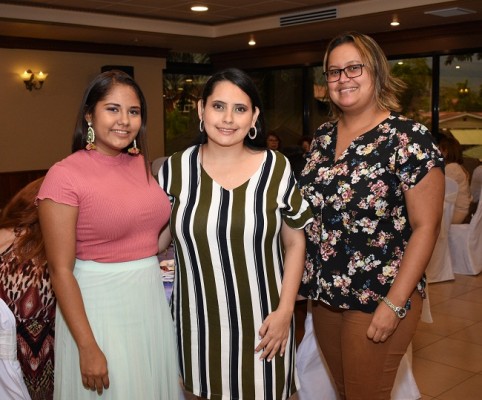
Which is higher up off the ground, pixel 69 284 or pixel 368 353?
pixel 69 284

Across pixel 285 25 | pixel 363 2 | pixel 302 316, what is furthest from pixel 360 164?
pixel 285 25

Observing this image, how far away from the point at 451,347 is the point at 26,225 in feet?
10.7

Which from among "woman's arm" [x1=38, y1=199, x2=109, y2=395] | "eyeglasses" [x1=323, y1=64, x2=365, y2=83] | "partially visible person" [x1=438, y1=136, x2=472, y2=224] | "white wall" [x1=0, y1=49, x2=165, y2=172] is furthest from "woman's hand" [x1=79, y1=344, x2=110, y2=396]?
"white wall" [x1=0, y1=49, x2=165, y2=172]

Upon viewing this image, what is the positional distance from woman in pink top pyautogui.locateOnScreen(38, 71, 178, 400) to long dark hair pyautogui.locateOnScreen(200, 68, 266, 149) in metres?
0.25

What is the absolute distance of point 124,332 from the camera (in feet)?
6.35

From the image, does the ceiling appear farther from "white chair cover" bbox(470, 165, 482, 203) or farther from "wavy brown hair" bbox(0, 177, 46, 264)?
"wavy brown hair" bbox(0, 177, 46, 264)

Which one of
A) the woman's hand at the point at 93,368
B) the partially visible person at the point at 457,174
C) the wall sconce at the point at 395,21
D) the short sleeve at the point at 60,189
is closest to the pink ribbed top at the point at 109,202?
the short sleeve at the point at 60,189

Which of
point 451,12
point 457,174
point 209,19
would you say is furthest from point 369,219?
point 209,19

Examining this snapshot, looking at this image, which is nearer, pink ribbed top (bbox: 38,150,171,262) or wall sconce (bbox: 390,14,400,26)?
pink ribbed top (bbox: 38,150,171,262)

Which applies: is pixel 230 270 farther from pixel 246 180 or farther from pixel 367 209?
pixel 367 209

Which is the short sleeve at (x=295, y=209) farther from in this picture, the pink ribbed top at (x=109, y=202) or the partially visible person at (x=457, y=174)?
the partially visible person at (x=457, y=174)

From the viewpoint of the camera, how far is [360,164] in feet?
6.57

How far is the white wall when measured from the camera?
9.59m

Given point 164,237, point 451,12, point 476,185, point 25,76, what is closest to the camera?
point 164,237
